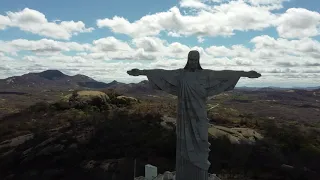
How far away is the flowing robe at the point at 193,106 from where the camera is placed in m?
11.2

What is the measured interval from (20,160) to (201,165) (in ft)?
79.0

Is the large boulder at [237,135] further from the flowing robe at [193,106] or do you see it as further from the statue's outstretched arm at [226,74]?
the statue's outstretched arm at [226,74]

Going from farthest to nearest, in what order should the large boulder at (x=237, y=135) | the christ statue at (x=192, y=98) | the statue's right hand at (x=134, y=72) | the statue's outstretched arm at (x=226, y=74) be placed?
the large boulder at (x=237, y=135) < the statue's right hand at (x=134, y=72) < the christ statue at (x=192, y=98) < the statue's outstretched arm at (x=226, y=74)

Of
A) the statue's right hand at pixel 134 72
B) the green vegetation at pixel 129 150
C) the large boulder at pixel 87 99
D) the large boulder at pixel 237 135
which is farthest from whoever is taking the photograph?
the large boulder at pixel 87 99

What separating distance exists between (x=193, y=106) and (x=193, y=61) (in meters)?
1.43

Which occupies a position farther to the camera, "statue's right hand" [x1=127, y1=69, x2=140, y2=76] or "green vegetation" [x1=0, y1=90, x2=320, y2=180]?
"green vegetation" [x1=0, y1=90, x2=320, y2=180]

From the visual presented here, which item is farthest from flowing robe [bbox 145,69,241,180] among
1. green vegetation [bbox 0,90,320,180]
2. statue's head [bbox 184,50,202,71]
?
green vegetation [bbox 0,90,320,180]

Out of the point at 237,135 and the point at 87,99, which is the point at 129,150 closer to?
the point at 237,135

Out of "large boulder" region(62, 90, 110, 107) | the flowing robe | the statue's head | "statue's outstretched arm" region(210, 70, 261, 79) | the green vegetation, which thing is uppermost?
the statue's head

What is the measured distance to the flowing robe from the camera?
1117 centimetres

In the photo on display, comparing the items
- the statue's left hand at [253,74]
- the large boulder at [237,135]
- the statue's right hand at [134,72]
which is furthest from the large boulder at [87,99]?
the statue's left hand at [253,74]

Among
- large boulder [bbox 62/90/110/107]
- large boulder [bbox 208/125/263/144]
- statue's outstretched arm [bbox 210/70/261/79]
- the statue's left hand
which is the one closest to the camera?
the statue's left hand

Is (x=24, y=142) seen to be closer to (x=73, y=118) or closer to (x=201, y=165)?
(x=73, y=118)

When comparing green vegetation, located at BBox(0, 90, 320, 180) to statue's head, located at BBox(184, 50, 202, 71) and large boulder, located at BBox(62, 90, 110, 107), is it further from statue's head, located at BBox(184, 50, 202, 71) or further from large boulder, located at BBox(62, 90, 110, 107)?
statue's head, located at BBox(184, 50, 202, 71)
